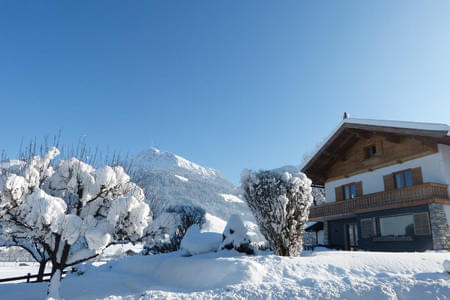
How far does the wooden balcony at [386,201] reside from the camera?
1462 cm

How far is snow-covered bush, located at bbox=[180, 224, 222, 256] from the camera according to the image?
1099 cm

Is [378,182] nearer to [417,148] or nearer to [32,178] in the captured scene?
[417,148]

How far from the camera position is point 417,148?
53.9 ft

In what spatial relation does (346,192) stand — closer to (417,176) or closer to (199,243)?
(417,176)

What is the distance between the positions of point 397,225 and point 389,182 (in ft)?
8.26

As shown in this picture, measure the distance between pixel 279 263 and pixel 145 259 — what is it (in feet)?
19.2

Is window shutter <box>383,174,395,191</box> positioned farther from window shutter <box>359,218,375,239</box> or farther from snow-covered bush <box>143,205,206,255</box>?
snow-covered bush <box>143,205,206,255</box>

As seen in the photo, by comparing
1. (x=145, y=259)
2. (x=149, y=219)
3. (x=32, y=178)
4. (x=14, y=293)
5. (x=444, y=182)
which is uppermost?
(x=444, y=182)

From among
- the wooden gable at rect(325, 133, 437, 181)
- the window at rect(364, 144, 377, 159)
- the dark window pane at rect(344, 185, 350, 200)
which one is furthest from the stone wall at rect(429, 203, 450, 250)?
the dark window pane at rect(344, 185, 350, 200)

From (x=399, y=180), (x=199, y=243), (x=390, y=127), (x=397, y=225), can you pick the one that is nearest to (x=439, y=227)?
(x=397, y=225)

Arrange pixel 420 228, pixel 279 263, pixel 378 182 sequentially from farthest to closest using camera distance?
pixel 378 182
pixel 420 228
pixel 279 263

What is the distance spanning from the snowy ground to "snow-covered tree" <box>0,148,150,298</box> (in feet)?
4.52

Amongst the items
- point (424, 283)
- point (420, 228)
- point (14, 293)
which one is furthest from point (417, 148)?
point (14, 293)

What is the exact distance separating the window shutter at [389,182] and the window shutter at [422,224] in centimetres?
249
